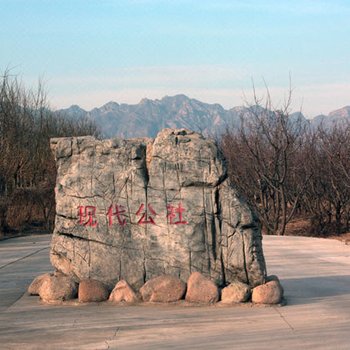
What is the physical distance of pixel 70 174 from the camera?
10469 mm

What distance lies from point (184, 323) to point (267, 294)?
1556mm

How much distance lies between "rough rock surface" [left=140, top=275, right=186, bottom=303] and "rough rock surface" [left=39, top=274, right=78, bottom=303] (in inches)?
39.0

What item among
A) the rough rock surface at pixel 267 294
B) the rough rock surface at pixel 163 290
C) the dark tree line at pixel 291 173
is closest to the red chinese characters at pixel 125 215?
the rough rock surface at pixel 163 290

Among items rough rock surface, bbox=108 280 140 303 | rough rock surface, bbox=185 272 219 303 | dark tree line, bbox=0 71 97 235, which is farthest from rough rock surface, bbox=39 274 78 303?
dark tree line, bbox=0 71 97 235

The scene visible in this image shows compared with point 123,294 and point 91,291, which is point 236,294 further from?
point 91,291

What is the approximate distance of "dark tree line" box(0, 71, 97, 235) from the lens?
2455 centimetres

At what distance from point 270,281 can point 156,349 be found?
3.02m

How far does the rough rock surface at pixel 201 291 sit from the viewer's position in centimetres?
951

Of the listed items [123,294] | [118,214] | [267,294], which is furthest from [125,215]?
[267,294]

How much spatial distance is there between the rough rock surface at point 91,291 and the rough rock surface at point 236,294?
64.2 inches

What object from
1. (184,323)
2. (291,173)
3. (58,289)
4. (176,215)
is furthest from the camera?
(291,173)

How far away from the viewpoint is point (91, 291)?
32.1 ft

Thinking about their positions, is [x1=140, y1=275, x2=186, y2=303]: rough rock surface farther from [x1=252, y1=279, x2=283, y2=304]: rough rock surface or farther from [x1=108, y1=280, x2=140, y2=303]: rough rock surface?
[x1=252, y1=279, x2=283, y2=304]: rough rock surface

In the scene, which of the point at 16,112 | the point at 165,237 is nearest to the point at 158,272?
the point at 165,237
